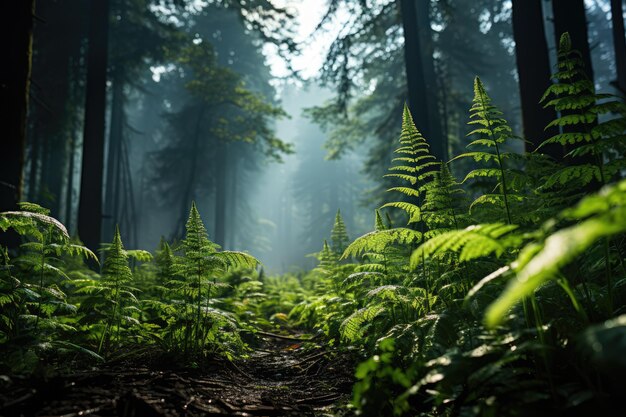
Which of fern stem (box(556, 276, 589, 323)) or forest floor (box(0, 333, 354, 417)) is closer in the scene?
fern stem (box(556, 276, 589, 323))

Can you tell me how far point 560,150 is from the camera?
5645 millimetres

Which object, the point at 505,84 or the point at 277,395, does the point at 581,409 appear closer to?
the point at 277,395

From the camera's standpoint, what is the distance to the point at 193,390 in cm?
257

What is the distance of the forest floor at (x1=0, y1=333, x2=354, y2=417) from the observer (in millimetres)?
2014

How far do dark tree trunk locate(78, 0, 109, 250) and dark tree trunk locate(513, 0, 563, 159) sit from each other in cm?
966

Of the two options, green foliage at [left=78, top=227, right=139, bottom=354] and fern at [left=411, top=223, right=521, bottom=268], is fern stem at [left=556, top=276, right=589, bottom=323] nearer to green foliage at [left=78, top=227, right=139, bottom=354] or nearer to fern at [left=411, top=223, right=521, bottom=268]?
fern at [left=411, top=223, right=521, bottom=268]

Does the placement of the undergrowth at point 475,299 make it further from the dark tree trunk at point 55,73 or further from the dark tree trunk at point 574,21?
the dark tree trunk at point 55,73

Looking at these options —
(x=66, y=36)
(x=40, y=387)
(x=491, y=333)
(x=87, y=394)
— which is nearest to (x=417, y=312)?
(x=491, y=333)

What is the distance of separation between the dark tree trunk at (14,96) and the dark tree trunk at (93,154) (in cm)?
504

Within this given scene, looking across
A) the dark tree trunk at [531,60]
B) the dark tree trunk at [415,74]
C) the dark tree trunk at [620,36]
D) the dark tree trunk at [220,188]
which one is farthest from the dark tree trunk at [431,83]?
the dark tree trunk at [220,188]

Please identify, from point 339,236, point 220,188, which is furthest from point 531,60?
point 220,188

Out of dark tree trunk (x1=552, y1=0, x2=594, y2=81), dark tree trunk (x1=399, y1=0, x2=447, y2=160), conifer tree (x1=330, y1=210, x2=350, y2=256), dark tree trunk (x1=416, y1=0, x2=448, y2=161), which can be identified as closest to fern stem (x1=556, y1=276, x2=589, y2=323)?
conifer tree (x1=330, y1=210, x2=350, y2=256)

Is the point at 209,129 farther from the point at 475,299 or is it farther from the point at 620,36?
the point at 475,299

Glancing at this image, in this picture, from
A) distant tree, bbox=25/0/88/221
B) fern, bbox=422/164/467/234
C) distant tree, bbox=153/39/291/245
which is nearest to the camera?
fern, bbox=422/164/467/234
